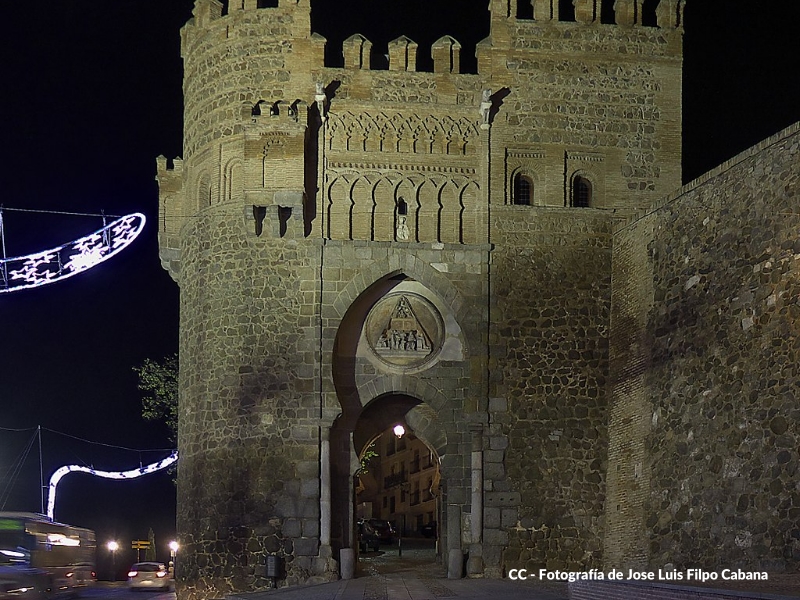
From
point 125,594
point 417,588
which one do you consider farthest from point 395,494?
point 417,588

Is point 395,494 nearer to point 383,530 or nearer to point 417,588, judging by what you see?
point 383,530

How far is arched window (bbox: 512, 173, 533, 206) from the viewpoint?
23375mm

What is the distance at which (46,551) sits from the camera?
20.6 m

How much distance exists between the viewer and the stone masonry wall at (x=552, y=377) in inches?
874

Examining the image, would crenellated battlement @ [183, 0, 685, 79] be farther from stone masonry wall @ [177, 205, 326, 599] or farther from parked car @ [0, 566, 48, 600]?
parked car @ [0, 566, 48, 600]

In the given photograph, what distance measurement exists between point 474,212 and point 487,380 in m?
2.74

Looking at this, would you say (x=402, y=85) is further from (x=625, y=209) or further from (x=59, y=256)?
(x=59, y=256)

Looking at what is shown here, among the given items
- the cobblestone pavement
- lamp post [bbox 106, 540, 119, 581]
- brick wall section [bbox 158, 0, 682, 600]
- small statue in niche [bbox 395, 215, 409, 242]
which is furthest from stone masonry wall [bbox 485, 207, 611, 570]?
lamp post [bbox 106, 540, 119, 581]

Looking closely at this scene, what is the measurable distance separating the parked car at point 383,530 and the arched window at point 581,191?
12747mm

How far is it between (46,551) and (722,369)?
9.95 m

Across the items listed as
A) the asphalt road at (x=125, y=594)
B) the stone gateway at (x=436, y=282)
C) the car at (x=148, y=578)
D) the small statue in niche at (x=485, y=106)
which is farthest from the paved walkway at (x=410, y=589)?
the small statue in niche at (x=485, y=106)

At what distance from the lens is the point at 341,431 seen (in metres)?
22.6

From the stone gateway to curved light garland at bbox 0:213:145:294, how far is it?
1.69 m

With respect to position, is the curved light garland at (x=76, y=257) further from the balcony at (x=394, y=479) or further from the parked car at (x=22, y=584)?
the balcony at (x=394, y=479)
